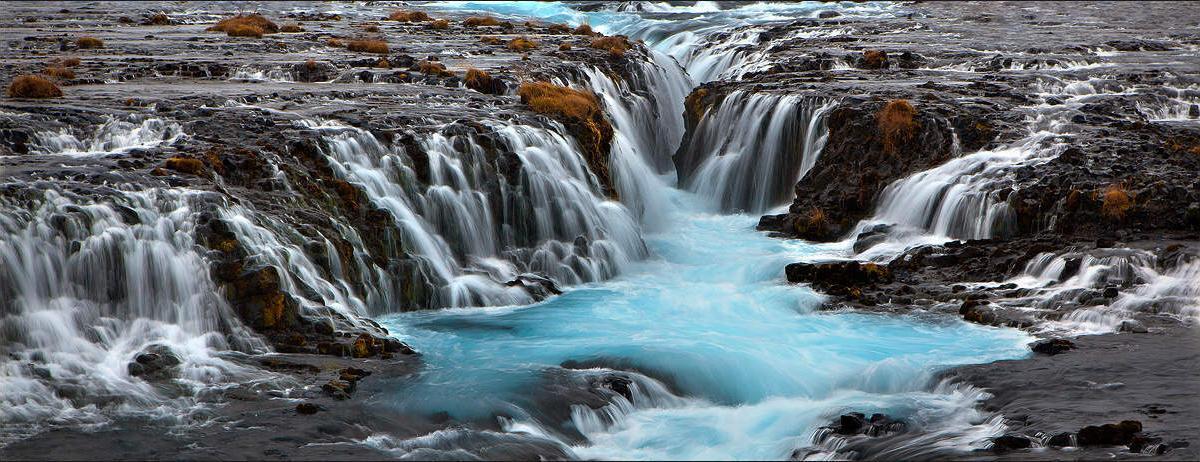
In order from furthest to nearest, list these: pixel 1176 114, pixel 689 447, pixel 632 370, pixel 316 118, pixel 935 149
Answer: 1. pixel 1176 114
2. pixel 935 149
3. pixel 316 118
4. pixel 632 370
5. pixel 689 447

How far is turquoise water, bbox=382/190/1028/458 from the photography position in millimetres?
13633

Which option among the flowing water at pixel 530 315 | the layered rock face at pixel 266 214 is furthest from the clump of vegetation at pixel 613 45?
the flowing water at pixel 530 315

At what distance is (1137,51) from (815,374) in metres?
23.0

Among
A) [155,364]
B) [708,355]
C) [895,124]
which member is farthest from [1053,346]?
[155,364]

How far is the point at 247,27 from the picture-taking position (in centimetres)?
3672

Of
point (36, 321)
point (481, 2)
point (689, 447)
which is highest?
point (481, 2)

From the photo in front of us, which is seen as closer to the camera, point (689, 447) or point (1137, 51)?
point (689, 447)

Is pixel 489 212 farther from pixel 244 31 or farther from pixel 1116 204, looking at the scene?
pixel 244 31

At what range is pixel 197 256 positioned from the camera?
15867 millimetres

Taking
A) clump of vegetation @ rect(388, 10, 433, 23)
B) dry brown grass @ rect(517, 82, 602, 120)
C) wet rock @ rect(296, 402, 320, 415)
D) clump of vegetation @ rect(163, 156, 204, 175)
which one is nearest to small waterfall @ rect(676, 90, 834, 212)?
dry brown grass @ rect(517, 82, 602, 120)

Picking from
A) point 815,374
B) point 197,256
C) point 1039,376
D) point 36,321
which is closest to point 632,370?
point 815,374

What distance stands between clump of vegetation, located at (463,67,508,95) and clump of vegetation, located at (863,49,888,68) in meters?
10.9

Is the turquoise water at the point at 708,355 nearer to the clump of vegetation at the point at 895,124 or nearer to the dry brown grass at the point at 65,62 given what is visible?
the clump of vegetation at the point at 895,124

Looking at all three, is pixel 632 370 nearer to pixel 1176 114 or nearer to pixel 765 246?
pixel 765 246
